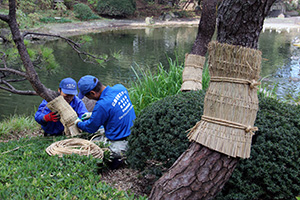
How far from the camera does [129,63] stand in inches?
460

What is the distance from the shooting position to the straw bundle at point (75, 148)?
8.42 ft

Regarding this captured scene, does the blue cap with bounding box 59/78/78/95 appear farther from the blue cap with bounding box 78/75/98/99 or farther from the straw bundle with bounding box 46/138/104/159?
the straw bundle with bounding box 46/138/104/159

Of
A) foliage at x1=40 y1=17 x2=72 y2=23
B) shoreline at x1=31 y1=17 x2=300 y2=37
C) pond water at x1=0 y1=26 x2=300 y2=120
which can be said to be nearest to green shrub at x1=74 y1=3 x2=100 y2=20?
shoreline at x1=31 y1=17 x2=300 y2=37

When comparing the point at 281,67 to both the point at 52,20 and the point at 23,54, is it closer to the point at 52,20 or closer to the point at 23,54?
the point at 23,54

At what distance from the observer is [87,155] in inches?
101

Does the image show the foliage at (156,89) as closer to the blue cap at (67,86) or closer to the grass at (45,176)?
the blue cap at (67,86)

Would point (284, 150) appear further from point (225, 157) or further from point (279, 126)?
point (225, 157)

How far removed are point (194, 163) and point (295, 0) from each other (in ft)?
130

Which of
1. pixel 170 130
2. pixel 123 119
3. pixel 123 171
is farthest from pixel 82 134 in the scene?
pixel 170 130

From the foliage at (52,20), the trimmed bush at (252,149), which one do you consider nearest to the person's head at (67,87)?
the trimmed bush at (252,149)

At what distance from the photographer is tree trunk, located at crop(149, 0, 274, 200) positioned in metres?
1.73

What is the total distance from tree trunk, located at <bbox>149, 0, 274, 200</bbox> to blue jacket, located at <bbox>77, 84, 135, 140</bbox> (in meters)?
1.43

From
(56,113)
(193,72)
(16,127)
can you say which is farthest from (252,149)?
(16,127)

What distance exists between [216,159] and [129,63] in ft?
33.5
